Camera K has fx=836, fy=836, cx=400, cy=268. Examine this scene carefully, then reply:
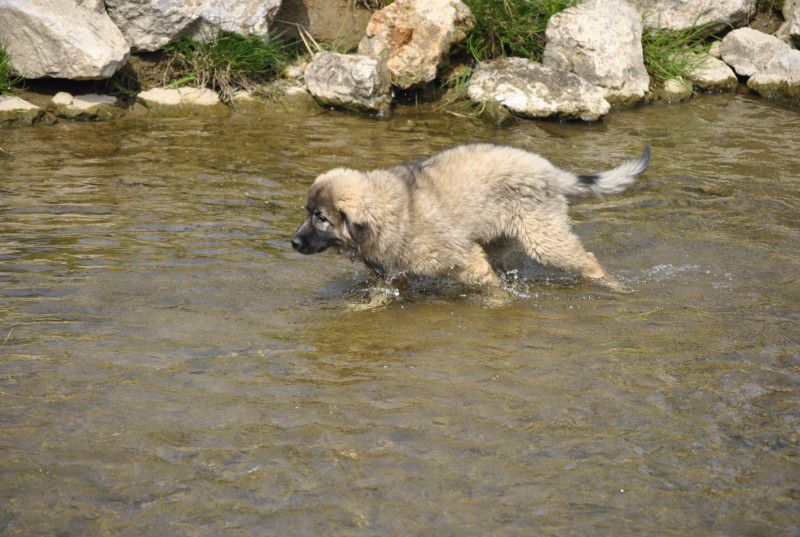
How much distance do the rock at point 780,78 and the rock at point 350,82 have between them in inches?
169

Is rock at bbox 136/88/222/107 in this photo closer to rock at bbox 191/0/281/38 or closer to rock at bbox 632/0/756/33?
rock at bbox 191/0/281/38

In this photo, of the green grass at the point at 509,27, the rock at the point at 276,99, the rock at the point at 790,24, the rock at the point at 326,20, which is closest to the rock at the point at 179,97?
the rock at the point at 276,99

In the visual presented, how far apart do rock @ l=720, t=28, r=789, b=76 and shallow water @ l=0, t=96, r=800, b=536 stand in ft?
11.3

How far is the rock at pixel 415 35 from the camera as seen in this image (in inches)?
338

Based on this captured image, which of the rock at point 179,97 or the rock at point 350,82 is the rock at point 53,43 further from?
the rock at point 350,82

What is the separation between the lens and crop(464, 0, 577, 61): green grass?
8883 millimetres

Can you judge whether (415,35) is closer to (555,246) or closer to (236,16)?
(236,16)

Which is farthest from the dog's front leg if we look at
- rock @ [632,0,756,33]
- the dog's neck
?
rock @ [632,0,756,33]

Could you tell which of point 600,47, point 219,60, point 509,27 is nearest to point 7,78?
point 219,60

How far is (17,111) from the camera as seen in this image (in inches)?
301

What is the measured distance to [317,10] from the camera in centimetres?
943

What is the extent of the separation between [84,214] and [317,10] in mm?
4542

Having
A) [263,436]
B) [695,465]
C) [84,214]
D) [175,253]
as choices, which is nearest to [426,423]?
[263,436]

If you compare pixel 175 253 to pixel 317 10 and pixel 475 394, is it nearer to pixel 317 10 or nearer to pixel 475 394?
pixel 475 394
